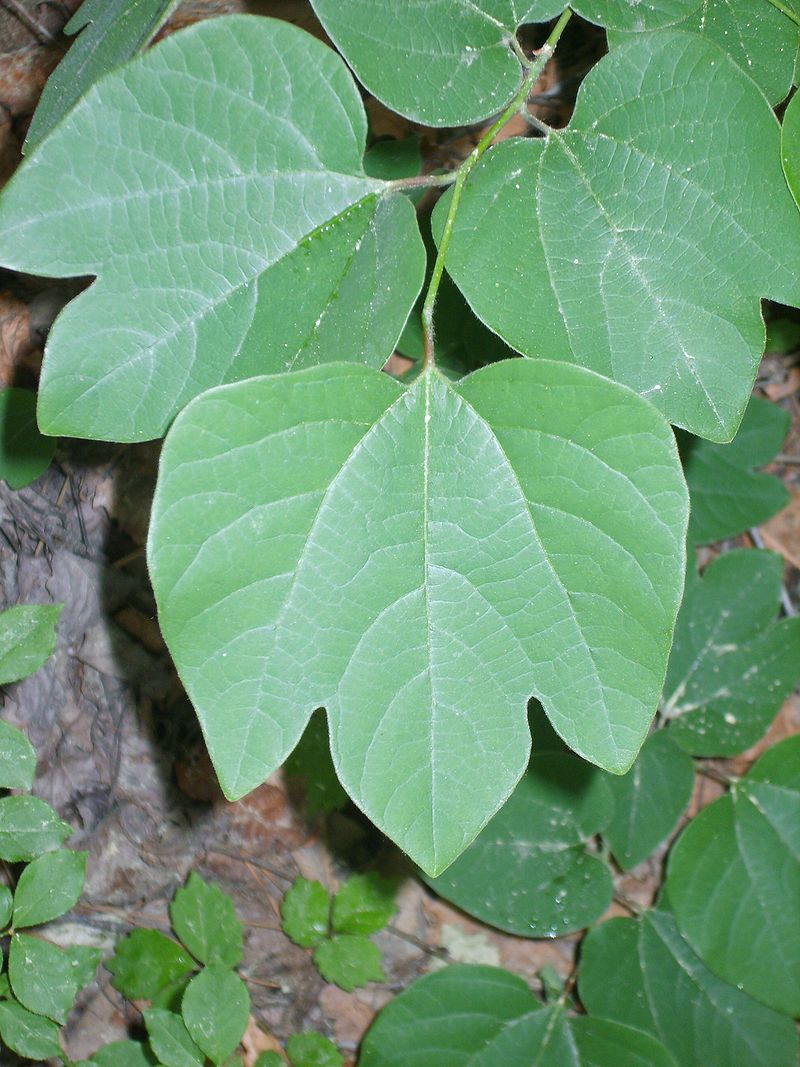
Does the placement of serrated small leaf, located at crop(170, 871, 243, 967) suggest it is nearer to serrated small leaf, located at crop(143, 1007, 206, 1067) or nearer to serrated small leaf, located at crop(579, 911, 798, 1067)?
serrated small leaf, located at crop(143, 1007, 206, 1067)

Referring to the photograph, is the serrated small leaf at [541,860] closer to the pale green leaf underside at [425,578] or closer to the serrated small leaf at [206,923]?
the serrated small leaf at [206,923]

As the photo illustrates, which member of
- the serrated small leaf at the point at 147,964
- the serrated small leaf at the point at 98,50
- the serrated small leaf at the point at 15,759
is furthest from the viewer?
the serrated small leaf at the point at 147,964

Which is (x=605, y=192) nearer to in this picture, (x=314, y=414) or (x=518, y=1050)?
(x=314, y=414)

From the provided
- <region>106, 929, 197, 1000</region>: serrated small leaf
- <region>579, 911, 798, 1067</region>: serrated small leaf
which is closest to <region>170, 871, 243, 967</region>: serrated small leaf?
→ <region>106, 929, 197, 1000</region>: serrated small leaf

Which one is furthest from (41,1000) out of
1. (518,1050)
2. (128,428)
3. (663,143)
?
(663,143)

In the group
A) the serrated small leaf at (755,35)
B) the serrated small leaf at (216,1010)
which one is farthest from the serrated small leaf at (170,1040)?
the serrated small leaf at (755,35)

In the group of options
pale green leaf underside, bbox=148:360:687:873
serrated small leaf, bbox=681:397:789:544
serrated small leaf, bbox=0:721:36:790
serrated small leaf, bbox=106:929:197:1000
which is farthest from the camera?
serrated small leaf, bbox=681:397:789:544

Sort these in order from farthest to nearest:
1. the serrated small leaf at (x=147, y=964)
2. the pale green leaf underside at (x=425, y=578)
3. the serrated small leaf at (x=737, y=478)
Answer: the serrated small leaf at (x=737, y=478)
the serrated small leaf at (x=147, y=964)
the pale green leaf underside at (x=425, y=578)
